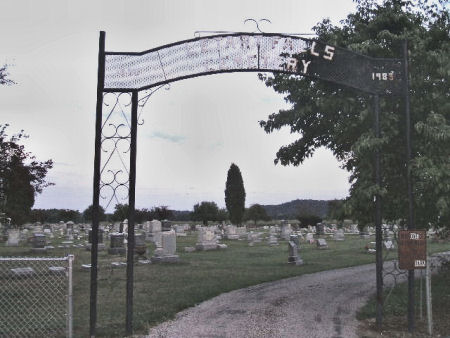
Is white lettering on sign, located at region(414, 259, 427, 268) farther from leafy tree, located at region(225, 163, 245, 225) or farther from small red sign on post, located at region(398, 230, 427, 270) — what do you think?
leafy tree, located at region(225, 163, 245, 225)

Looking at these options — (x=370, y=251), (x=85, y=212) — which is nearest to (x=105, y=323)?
(x=370, y=251)

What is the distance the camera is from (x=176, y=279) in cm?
1291

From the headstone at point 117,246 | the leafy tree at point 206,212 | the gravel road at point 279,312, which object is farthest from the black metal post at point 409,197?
the leafy tree at point 206,212

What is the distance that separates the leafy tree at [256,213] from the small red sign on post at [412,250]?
60.2 metres

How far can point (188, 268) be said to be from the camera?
1555 cm

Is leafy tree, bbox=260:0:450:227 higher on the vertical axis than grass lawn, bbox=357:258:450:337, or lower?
higher

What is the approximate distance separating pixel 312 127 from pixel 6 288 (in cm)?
857

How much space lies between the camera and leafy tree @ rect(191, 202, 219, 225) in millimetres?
59438

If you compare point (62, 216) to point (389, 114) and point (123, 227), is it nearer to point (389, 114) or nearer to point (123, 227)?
point (123, 227)

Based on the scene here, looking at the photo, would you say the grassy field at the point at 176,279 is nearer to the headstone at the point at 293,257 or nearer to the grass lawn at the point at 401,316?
the headstone at the point at 293,257

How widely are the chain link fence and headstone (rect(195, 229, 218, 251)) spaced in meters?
9.60

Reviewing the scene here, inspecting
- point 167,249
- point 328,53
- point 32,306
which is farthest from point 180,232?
point 328,53

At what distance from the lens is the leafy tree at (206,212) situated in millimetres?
59438

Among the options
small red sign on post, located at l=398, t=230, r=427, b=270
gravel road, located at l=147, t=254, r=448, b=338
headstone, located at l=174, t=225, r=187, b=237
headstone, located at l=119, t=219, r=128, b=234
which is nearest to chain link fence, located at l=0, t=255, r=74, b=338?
gravel road, located at l=147, t=254, r=448, b=338
